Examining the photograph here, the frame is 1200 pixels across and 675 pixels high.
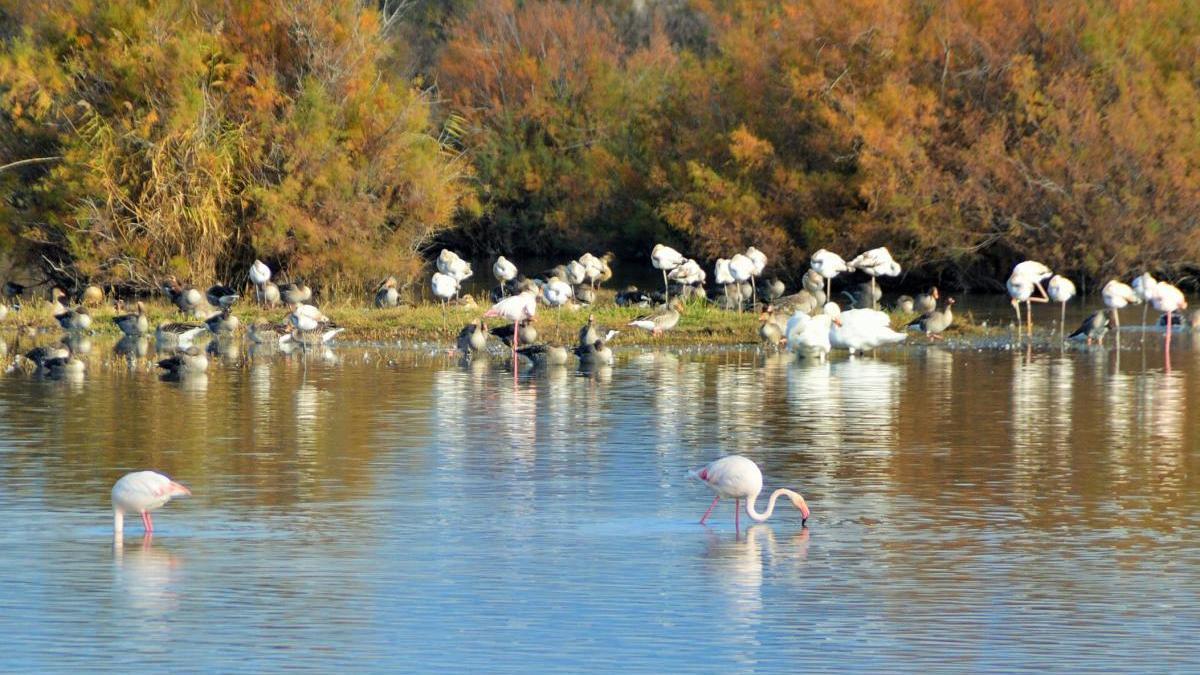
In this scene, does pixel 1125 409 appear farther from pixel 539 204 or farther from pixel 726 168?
pixel 539 204

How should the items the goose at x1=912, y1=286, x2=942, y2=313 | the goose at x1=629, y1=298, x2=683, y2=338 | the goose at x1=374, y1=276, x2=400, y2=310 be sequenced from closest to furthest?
the goose at x1=629, y1=298, x2=683, y2=338 < the goose at x1=912, y1=286, x2=942, y2=313 < the goose at x1=374, y1=276, x2=400, y2=310

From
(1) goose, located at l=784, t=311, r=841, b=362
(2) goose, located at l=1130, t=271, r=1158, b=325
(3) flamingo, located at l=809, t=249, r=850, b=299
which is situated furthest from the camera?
(3) flamingo, located at l=809, t=249, r=850, b=299

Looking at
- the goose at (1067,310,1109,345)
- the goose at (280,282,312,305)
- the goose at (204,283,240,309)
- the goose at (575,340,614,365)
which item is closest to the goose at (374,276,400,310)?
the goose at (280,282,312,305)

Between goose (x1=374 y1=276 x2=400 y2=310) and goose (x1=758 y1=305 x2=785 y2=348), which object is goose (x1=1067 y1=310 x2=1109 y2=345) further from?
goose (x1=374 y1=276 x2=400 y2=310)

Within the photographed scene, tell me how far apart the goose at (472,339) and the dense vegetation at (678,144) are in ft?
24.7

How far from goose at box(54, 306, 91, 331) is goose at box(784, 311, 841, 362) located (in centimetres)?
902

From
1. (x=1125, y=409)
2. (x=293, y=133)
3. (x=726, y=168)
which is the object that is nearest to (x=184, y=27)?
(x=293, y=133)

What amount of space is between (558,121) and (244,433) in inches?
1370

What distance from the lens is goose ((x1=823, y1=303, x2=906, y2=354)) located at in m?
23.1

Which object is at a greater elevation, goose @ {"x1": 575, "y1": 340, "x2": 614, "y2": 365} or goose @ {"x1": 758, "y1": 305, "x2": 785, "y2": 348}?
goose @ {"x1": 758, "y1": 305, "x2": 785, "y2": 348}

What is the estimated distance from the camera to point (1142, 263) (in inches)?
1374

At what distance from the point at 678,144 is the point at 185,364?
2159 centimetres

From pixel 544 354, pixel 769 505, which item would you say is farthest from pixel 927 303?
pixel 769 505

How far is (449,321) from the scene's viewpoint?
25844 millimetres
